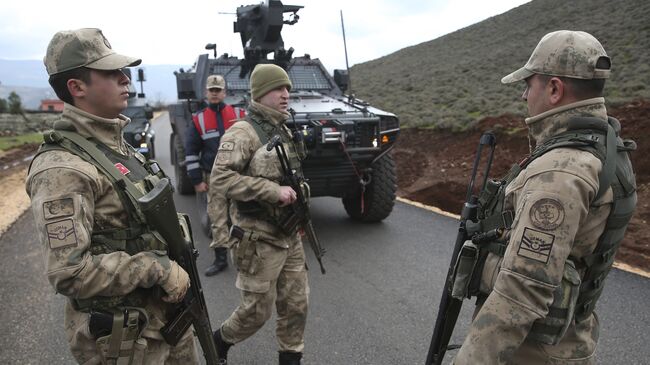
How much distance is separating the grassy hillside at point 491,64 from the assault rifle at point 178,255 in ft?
29.2

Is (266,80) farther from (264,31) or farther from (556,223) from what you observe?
(264,31)

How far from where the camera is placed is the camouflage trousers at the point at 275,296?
265 cm

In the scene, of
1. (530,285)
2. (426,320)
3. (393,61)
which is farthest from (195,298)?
(393,61)

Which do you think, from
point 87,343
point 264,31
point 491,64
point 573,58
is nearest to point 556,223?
point 573,58

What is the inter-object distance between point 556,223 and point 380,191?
409 centimetres

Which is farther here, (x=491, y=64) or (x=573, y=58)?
(x=491, y=64)

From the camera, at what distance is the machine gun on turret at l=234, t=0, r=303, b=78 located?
603 cm

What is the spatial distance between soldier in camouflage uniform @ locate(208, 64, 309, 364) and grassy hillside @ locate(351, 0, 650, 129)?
26.4ft

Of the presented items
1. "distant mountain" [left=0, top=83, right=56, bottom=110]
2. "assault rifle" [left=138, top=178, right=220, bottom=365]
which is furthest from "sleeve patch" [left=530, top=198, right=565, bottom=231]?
"distant mountain" [left=0, top=83, right=56, bottom=110]

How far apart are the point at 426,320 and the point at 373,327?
1.31 ft

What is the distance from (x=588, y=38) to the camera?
1.52 m

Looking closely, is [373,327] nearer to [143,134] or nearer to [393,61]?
[143,134]

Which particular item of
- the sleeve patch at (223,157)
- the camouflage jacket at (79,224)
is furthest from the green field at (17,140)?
the camouflage jacket at (79,224)

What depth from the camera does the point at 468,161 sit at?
8648 mm
